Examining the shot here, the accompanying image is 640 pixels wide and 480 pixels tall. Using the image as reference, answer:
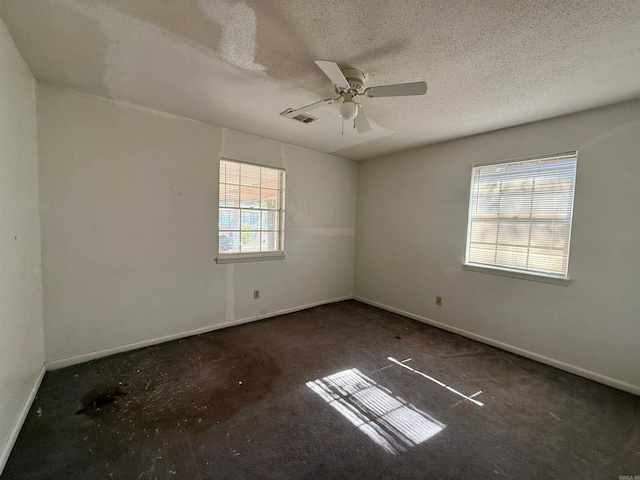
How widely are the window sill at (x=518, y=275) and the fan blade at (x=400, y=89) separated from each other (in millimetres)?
2292

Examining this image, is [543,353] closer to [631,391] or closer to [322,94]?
[631,391]

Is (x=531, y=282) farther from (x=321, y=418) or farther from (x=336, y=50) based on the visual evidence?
(x=336, y=50)

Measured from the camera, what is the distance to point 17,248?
5.71 ft

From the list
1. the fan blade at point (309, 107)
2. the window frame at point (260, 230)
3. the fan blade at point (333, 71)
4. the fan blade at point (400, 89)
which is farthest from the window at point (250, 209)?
the fan blade at point (400, 89)

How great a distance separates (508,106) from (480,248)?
1589 millimetres

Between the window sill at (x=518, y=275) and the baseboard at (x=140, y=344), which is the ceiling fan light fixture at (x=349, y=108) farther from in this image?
the baseboard at (x=140, y=344)

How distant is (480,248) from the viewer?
3.25 meters

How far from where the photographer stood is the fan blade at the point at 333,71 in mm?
1546

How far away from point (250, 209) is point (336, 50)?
2.31m

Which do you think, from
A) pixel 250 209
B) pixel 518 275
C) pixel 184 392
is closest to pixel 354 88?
pixel 250 209

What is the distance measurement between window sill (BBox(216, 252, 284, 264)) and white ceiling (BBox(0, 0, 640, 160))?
171 centimetres

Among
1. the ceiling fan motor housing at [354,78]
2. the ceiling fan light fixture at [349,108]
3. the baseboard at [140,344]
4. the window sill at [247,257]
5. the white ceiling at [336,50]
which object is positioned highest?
the white ceiling at [336,50]

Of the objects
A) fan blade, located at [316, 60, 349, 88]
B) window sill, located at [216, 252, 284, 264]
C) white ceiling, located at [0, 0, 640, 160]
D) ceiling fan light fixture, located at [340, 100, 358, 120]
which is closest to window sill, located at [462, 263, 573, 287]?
white ceiling, located at [0, 0, 640, 160]

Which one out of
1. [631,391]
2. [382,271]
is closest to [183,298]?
[382,271]
